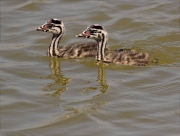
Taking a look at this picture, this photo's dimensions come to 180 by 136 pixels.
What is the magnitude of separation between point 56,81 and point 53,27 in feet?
6.10

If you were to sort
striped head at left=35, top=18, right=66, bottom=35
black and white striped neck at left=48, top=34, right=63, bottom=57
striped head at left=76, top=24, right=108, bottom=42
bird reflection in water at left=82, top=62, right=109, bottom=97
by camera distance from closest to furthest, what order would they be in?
bird reflection in water at left=82, top=62, right=109, bottom=97 < striped head at left=76, top=24, right=108, bottom=42 < black and white striped neck at left=48, top=34, right=63, bottom=57 < striped head at left=35, top=18, right=66, bottom=35

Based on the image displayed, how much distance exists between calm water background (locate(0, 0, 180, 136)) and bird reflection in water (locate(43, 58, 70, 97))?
2 centimetres

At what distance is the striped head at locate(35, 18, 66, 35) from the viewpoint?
42.0 feet

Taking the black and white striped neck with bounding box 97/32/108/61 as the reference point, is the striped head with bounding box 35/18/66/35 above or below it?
above

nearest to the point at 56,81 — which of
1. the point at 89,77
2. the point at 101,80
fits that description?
the point at 89,77

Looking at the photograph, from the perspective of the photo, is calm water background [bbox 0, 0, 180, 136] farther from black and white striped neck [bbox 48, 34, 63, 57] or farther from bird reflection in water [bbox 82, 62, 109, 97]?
black and white striped neck [bbox 48, 34, 63, 57]

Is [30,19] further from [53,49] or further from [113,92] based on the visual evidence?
[113,92]

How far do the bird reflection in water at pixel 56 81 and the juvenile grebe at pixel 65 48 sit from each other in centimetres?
18

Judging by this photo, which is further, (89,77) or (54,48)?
(54,48)

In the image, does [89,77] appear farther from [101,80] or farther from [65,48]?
[65,48]

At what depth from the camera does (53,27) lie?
1284cm

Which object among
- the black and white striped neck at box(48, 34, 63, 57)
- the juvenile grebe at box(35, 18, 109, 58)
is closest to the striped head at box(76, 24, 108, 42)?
the juvenile grebe at box(35, 18, 109, 58)

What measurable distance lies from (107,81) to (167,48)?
2.30m

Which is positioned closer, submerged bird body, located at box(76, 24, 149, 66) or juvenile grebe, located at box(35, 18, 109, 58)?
submerged bird body, located at box(76, 24, 149, 66)
